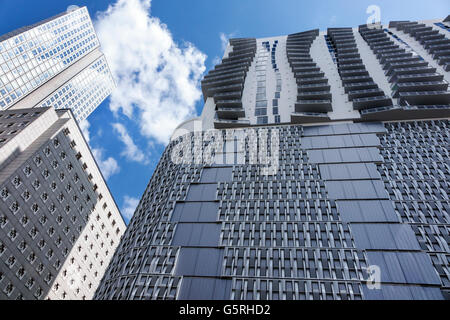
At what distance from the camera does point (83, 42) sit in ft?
474

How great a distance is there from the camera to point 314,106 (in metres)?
56.3

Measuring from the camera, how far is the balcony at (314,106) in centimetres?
5616

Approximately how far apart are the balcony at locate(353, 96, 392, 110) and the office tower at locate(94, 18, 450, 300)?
316mm

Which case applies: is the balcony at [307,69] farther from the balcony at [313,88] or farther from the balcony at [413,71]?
the balcony at [413,71]

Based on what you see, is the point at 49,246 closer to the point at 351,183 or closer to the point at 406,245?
the point at 351,183

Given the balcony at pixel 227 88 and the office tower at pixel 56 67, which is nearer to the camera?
the balcony at pixel 227 88

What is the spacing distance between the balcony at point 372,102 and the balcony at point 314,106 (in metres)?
4.85

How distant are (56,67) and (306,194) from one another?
122284mm

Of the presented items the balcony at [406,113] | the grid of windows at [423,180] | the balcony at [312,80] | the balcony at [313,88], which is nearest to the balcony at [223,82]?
the balcony at [312,80]

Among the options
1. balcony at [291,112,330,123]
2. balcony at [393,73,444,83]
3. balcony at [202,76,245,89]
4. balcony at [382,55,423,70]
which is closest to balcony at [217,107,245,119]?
balcony at [291,112,330,123]

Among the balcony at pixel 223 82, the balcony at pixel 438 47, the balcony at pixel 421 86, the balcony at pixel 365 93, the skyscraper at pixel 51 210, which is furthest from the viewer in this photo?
the balcony at pixel 223 82

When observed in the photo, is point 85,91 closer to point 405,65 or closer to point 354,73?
point 354,73

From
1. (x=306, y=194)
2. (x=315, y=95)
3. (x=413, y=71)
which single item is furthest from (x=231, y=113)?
(x=413, y=71)

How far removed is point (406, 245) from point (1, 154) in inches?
2164
